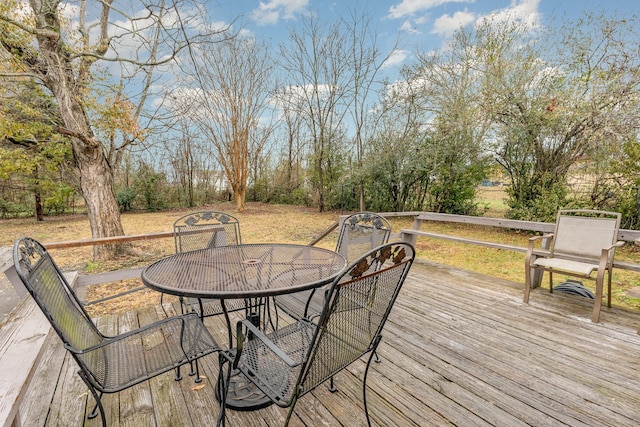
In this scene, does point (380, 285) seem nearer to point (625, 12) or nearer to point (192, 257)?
point (192, 257)

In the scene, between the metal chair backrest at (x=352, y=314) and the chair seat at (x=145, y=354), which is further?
the chair seat at (x=145, y=354)

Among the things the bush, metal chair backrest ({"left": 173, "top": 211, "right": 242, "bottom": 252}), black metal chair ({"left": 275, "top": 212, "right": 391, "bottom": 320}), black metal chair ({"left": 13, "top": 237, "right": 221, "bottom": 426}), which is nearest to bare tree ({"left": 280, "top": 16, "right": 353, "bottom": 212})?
the bush

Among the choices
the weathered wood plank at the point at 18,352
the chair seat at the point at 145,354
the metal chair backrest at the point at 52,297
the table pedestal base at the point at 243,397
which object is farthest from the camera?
the table pedestal base at the point at 243,397

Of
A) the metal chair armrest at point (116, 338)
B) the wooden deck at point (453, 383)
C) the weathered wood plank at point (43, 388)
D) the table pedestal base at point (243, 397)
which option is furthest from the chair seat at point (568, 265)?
the weathered wood plank at point (43, 388)

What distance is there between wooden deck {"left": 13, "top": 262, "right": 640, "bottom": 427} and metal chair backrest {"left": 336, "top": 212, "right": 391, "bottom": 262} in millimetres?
643

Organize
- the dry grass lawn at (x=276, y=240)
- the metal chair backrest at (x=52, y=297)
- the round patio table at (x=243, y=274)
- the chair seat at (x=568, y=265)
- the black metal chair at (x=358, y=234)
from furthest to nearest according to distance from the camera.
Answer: the dry grass lawn at (x=276, y=240), the black metal chair at (x=358, y=234), the chair seat at (x=568, y=265), the round patio table at (x=243, y=274), the metal chair backrest at (x=52, y=297)

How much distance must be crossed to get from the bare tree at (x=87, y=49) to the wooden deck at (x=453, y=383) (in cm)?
322

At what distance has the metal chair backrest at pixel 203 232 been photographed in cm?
266

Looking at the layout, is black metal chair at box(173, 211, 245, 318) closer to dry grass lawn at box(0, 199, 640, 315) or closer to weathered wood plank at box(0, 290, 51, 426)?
weathered wood plank at box(0, 290, 51, 426)

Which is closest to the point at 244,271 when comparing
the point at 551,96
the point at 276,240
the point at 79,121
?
the point at 79,121

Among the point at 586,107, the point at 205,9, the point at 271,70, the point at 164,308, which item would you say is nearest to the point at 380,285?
the point at 164,308

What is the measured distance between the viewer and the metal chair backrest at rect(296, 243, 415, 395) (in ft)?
3.43

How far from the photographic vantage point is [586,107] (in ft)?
17.3

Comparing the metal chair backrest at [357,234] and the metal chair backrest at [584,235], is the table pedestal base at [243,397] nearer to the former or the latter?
the metal chair backrest at [357,234]
